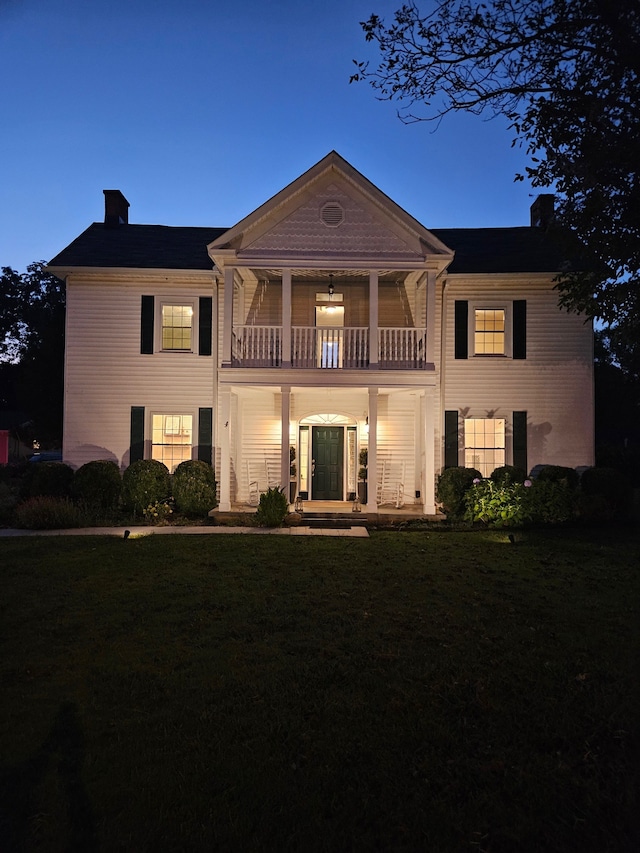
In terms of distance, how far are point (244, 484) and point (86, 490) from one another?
12.6 feet

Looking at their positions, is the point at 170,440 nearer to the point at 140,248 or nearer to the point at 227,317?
the point at 227,317

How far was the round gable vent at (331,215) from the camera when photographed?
13.5 meters

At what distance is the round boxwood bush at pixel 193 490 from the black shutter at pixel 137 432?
5.24 ft

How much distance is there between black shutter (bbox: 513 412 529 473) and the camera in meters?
14.7

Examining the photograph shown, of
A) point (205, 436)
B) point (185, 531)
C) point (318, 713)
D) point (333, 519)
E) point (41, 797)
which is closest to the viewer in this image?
point (41, 797)

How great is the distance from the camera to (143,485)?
42.8ft

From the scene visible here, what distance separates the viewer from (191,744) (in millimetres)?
3684

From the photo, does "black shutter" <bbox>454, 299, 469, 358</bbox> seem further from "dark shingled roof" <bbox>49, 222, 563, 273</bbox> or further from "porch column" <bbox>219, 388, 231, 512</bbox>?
"porch column" <bbox>219, 388, 231, 512</bbox>

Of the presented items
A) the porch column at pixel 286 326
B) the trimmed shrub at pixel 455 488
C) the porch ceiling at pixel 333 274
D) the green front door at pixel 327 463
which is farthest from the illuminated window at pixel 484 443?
the porch column at pixel 286 326

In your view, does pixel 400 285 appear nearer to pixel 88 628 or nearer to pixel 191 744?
pixel 88 628

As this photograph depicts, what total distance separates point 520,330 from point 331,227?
17.8ft

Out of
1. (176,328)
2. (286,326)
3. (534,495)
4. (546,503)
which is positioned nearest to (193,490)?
(286,326)

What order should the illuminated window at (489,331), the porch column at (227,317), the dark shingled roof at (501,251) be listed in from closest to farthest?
the porch column at (227,317), the dark shingled roof at (501,251), the illuminated window at (489,331)

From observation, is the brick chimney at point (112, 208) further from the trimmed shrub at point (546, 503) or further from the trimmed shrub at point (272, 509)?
the trimmed shrub at point (546, 503)
